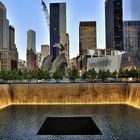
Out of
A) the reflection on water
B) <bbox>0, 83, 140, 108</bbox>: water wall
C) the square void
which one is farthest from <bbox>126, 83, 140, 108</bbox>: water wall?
the square void

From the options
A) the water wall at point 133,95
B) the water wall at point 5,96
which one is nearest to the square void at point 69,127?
the water wall at point 133,95

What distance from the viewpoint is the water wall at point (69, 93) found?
8912 centimetres

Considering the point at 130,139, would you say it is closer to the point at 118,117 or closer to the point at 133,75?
the point at 118,117

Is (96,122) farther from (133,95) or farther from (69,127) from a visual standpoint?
(133,95)

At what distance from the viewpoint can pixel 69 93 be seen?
90.0 meters

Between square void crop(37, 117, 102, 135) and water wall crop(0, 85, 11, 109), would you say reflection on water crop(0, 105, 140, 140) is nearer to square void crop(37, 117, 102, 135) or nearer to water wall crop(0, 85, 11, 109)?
square void crop(37, 117, 102, 135)

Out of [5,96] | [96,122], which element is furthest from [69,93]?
[96,122]

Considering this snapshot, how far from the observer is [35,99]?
89438 mm

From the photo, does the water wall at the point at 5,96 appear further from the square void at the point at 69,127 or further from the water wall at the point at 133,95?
the water wall at the point at 133,95

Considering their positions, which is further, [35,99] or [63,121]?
[35,99]

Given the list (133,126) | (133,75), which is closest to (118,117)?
(133,126)

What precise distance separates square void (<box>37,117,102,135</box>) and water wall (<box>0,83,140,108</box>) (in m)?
35.1

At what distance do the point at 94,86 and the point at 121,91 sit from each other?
295 inches

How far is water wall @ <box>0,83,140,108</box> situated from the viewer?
89125 mm
